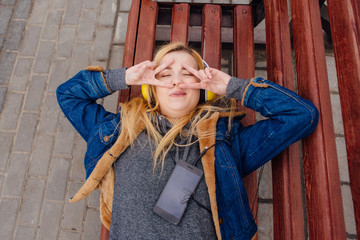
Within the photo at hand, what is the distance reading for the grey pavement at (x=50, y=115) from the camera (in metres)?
2.23

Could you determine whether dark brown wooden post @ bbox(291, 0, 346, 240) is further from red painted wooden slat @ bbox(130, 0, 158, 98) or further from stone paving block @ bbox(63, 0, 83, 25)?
stone paving block @ bbox(63, 0, 83, 25)

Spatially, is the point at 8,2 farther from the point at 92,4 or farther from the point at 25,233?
the point at 25,233

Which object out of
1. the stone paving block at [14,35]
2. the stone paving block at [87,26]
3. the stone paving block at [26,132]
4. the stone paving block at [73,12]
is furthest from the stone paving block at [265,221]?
the stone paving block at [14,35]

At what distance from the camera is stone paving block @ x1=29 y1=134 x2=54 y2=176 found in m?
2.34

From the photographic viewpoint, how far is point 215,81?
1.62m

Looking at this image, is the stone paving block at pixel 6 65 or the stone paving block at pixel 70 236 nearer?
the stone paving block at pixel 70 236

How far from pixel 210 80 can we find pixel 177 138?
394mm

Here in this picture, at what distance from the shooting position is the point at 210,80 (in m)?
1.59

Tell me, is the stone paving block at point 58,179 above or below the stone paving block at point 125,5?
below

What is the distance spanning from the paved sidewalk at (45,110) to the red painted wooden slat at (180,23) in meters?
0.83

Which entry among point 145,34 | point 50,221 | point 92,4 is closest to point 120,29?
point 92,4

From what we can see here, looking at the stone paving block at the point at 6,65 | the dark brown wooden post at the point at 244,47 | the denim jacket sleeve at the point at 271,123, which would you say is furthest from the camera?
the stone paving block at the point at 6,65

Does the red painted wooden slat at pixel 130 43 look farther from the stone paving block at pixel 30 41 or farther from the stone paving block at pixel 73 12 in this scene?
the stone paving block at pixel 30 41

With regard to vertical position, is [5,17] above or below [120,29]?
above
